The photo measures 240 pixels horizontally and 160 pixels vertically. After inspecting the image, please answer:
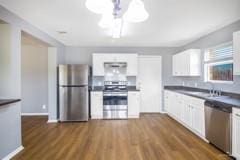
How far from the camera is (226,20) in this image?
11.3ft

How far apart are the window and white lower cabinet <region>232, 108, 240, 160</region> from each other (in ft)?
4.32

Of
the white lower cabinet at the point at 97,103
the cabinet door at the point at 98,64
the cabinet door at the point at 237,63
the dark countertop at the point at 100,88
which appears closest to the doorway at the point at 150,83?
the dark countertop at the point at 100,88

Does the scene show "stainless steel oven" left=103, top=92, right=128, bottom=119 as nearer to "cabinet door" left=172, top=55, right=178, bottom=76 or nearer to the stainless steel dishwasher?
"cabinet door" left=172, top=55, right=178, bottom=76

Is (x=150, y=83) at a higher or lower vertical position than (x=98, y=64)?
lower

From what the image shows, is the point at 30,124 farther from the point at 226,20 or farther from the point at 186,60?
the point at 226,20

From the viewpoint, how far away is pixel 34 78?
5996 millimetres

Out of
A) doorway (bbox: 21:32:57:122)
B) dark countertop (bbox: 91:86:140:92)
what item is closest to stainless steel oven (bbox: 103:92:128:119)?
dark countertop (bbox: 91:86:140:92)

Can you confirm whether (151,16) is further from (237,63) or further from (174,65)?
(174,65)

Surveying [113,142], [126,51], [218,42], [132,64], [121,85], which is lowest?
[113,142]

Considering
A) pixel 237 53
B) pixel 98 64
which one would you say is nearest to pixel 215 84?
pixel 237 53

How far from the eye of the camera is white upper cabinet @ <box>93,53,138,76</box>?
5.88m

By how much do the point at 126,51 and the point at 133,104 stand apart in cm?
195

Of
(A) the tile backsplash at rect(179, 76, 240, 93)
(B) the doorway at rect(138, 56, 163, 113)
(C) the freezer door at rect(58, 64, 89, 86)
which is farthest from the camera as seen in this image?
(B) the doorway at rect(138, 56, 163, 113)

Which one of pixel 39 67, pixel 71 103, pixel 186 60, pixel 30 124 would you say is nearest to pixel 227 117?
pixel 186 60
